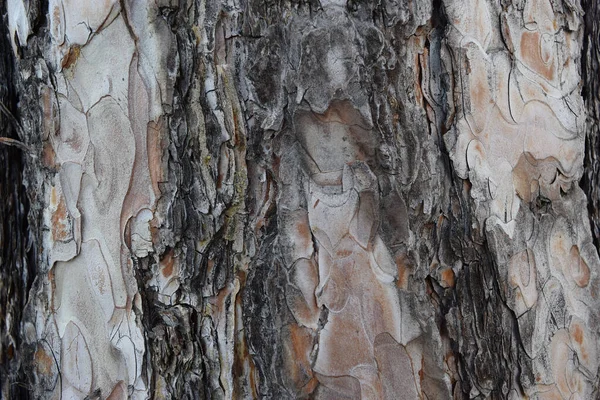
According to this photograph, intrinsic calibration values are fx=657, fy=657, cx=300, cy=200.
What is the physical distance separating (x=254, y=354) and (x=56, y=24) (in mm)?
537

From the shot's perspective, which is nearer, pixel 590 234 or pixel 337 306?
pixel 337 306

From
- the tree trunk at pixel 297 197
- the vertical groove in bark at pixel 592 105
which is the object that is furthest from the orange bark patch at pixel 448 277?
the vertical groove in bark at pixel 592 105

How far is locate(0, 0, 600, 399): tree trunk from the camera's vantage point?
0.86 m

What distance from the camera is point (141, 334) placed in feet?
2.94

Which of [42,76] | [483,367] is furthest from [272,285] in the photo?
[42,76]

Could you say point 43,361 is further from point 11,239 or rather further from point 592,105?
point 592,105

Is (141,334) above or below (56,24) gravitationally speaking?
below

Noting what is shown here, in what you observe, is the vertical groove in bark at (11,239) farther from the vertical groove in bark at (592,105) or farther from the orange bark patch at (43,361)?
the vertical groove in bark at (592,105)

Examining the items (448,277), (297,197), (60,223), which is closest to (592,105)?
(448,277)

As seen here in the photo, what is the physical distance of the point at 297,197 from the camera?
873mm

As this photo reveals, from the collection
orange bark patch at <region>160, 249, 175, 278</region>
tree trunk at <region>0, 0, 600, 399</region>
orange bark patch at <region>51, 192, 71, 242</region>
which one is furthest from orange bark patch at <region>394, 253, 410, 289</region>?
orange bark patch at <region>51, 192, 71, 242</region>

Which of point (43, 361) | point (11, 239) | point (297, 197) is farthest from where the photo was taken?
point (11, 239)

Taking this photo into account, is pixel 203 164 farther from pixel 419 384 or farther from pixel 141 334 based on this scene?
pixel 419 384

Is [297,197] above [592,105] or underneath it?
underneath
